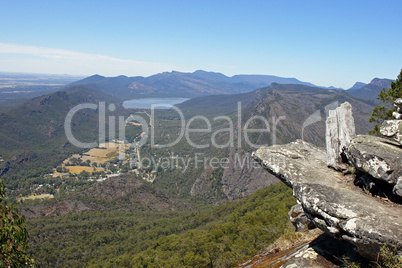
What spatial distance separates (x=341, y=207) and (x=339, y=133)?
4.42 m

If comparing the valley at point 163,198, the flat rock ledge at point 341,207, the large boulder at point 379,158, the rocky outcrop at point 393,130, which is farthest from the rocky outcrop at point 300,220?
the rocky outcrop at point 393,130

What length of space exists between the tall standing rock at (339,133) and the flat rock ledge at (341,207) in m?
0.60

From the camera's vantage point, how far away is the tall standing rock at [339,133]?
37.6 ft

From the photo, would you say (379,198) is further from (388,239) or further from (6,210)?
(6,210)

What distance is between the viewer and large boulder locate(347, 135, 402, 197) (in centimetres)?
864

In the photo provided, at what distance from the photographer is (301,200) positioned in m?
10.0

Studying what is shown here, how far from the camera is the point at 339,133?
11758 mm

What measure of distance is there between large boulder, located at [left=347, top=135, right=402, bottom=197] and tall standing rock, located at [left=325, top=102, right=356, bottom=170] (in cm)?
125

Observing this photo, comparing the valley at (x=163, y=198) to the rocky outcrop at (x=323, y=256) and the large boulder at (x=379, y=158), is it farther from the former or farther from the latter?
the large boulder at (x=379, y=158)

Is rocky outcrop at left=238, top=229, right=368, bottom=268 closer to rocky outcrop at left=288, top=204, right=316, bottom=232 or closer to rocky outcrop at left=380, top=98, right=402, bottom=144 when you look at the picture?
rocky outcrop at left=288, top=204, right=316, bottom=232

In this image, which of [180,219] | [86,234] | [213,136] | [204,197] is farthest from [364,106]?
[86,234]

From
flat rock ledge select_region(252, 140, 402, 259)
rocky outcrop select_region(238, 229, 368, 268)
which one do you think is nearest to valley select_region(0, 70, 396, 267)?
rocky outcrop select_region(238, 229, 368, 268)

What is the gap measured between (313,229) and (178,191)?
11983 cm

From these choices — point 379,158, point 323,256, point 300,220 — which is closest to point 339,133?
point 379,158
